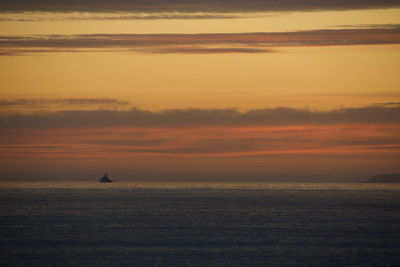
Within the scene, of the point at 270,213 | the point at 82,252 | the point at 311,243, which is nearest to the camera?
the point at 82,252

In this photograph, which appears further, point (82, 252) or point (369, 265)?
point (82, 252)

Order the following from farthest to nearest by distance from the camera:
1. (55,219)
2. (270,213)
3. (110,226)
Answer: (270,213) → (55,219) → (110,226)

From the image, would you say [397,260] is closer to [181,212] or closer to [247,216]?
Result: [247,216]

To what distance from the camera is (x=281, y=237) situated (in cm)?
8538

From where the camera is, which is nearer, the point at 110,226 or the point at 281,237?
the point at 281,237

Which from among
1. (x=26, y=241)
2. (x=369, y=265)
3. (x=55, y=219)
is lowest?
(x=369, y=265)

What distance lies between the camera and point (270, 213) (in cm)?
12556

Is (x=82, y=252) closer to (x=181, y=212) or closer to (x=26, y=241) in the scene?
(x=26, y=241)

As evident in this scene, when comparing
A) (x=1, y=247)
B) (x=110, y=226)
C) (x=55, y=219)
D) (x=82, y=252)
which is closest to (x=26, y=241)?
(x=1, y=247)

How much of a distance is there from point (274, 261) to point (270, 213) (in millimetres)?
58451

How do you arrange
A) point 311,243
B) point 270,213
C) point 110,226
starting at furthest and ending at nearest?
point 270,213 → point 110,226 → point 311,243

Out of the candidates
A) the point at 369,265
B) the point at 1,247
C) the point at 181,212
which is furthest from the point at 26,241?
the point at 181,212

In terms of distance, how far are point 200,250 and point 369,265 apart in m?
18.9

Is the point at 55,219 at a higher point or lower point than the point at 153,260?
higher
